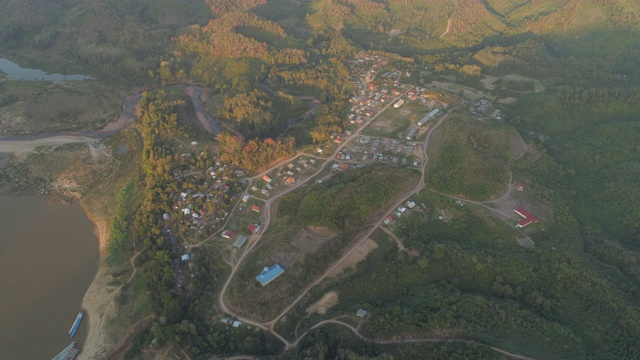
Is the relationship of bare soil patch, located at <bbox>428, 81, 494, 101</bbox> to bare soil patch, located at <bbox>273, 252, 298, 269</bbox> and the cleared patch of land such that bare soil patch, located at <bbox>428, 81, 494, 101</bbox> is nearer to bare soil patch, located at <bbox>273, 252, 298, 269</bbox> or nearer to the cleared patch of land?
the cleared patch of land

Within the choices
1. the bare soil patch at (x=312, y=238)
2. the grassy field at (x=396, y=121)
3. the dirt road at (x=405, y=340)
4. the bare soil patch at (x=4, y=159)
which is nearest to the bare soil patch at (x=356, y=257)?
the bare soil patch at (x=312, y=238)

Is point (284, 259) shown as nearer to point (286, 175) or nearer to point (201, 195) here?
point (286, 175)

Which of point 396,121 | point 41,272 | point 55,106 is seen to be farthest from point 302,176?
point 55,106

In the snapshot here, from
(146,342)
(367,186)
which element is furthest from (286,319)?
(367,186)

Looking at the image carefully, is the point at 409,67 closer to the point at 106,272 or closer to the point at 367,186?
the point at 367,186

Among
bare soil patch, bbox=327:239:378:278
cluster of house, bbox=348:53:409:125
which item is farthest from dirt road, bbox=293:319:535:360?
cluster of house, bbox=348:53:409:125
